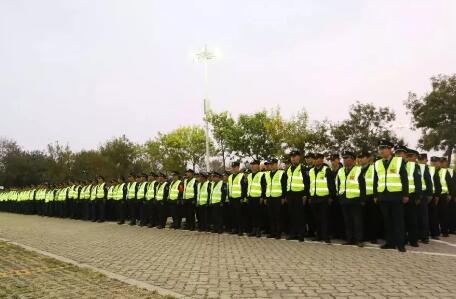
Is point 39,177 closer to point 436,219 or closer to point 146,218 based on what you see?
point 146,218

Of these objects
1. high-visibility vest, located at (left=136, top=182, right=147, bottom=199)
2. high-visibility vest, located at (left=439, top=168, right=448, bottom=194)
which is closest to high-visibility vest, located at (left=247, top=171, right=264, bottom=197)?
high-visibility vest, located at (left=439, top=168, right=448, bottom=194)

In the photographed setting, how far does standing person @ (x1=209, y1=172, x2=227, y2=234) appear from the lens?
1559 centimetres

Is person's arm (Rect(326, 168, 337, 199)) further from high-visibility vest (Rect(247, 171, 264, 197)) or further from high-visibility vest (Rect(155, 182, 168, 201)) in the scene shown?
high-visibility vest (Rect(155, 182, 168, 201))

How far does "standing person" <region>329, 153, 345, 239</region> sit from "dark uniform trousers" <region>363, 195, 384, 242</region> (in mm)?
720

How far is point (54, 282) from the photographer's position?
783 cm

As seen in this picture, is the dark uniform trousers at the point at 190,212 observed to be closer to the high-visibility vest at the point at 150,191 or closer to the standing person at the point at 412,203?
the high-visibility vest at the point at 150,191

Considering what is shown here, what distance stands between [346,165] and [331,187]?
645 millimetres

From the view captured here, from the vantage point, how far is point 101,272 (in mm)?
8484

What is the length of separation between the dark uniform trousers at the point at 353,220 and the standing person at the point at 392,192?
674mm

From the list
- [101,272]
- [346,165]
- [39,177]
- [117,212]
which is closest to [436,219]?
[346,165]

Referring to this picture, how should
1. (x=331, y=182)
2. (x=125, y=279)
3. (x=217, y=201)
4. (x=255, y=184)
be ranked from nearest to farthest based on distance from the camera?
(x=125, y=279), (x=331, y=182), (x=255, y=184), (x=217, y=201)

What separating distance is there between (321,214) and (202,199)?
530 centimetres

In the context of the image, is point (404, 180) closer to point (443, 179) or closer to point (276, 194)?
point (443, 179)

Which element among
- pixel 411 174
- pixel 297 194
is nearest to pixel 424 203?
pixel 411 174
